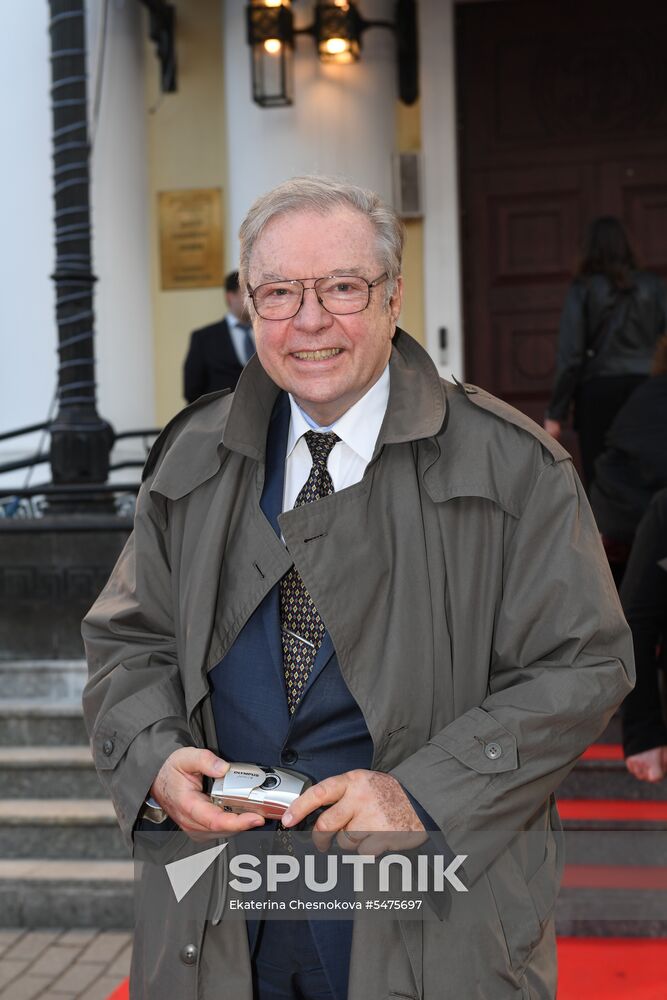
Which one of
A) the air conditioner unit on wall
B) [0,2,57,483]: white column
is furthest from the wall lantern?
[0,2,57,483]: white column

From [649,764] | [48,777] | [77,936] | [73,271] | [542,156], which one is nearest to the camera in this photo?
[649,764]

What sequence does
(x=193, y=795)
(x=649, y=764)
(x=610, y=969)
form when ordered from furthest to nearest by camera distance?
(x=649, y=764)
(x=610, y=969)
(x=193, y=795)

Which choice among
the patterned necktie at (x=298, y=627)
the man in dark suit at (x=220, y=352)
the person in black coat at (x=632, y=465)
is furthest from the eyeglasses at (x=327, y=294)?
the man in dark suit at (x=220, y=352)

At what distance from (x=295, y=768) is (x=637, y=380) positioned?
423 centimetres

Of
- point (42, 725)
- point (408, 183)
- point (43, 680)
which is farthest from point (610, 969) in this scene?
point (408, 183)

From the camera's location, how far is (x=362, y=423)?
2.07m

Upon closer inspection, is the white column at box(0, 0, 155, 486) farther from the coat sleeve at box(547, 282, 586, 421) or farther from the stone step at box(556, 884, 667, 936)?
the stone step at box(556, 884, 667, 936)

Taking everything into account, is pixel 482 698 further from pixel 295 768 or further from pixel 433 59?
pixel 433 59

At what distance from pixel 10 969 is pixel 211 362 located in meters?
3.48

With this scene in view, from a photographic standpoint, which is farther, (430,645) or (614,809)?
(614,809)

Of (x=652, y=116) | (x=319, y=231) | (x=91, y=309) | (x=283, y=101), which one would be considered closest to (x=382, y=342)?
(x=319, y=231)

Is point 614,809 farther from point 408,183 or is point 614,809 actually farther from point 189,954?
point 408,183

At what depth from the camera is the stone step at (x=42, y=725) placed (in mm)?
4812

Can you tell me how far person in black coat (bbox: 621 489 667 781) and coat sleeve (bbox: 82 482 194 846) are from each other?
6.31ft
